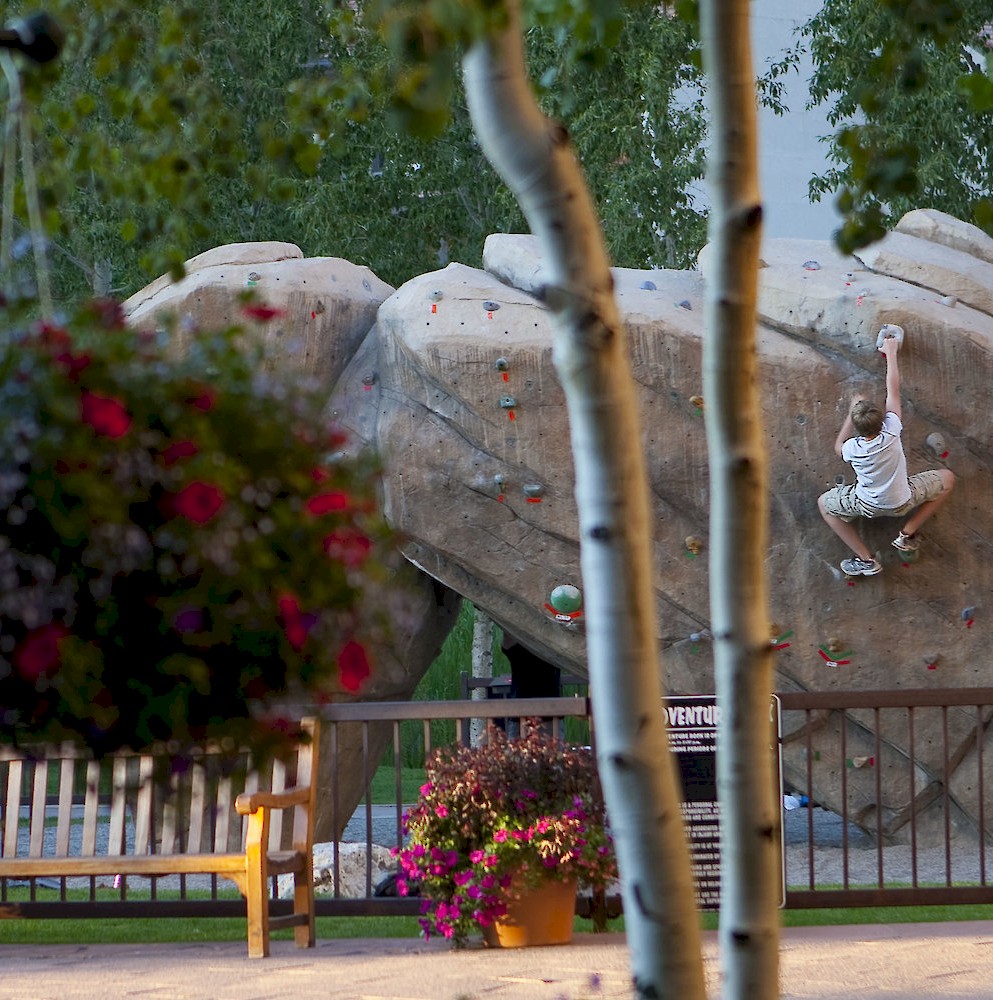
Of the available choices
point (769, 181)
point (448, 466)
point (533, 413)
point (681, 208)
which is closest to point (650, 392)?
point (533, 413)

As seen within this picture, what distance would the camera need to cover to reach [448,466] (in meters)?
9.59

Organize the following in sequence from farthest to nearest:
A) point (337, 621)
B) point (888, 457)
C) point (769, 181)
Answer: point (769, 181) < point (888, 457) < point (337, 621)

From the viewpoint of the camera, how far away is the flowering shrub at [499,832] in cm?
558

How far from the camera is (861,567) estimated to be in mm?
9531

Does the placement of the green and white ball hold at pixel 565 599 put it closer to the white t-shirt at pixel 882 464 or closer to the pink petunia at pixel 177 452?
the white t-shirt at pixel 882 464

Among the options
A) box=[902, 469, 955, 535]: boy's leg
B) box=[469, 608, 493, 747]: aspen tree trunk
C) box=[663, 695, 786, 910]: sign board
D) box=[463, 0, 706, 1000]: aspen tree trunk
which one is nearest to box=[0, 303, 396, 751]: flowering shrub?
box=[463, 0, 706, 1000]: aspen tree trunk

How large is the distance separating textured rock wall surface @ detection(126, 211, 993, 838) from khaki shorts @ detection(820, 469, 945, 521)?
0.17 metres

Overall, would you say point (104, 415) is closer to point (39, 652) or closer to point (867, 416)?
point (39, 652)

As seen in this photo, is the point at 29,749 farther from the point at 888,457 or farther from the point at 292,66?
the point at 292,66

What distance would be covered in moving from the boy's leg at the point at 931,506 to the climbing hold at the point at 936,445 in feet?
0.38

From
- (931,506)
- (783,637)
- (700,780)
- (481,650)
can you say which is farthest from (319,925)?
(481,650)

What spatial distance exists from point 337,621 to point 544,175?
25.3 inches

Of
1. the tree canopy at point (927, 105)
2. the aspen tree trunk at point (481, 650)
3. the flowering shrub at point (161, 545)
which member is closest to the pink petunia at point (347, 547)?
the flowering shrub at point (161, 545)

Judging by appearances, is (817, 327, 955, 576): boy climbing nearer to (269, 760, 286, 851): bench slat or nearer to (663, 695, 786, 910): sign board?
(663, 695, 786, 910): sign board
